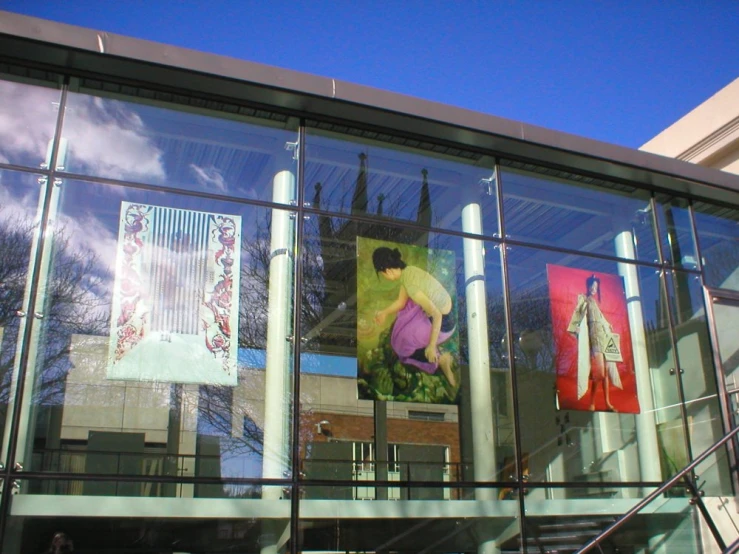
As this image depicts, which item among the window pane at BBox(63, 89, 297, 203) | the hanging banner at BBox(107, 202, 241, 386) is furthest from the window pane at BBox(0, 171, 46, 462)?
the hanging banner at BBox(107, 202, 241, 386)

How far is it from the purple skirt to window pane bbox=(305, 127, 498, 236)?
1.05 m

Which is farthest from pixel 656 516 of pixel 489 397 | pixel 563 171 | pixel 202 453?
pixel 202 453

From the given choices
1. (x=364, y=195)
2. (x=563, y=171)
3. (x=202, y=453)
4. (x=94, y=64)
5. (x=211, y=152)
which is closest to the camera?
(x=202, y=453)

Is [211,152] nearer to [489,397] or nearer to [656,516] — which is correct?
[489,397]

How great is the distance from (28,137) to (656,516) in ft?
23.8

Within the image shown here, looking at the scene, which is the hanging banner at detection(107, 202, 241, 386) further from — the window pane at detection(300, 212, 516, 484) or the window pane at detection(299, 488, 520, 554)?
the window pane at detection(299, 488, 520, 554)

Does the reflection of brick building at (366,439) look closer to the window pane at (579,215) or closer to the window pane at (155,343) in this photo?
the window pane at (155,343)

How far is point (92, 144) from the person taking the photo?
7703 mm

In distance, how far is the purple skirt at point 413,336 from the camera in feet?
27.0

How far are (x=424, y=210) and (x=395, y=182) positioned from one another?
1.43 ft

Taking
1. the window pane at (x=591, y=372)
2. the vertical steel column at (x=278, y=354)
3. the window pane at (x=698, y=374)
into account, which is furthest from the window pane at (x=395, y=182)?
the window pane at (x=698, y=374)

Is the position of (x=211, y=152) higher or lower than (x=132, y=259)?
higher

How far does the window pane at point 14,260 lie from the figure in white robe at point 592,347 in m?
5.56

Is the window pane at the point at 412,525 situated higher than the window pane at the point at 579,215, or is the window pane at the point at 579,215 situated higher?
the window pane at the point at 579,215
